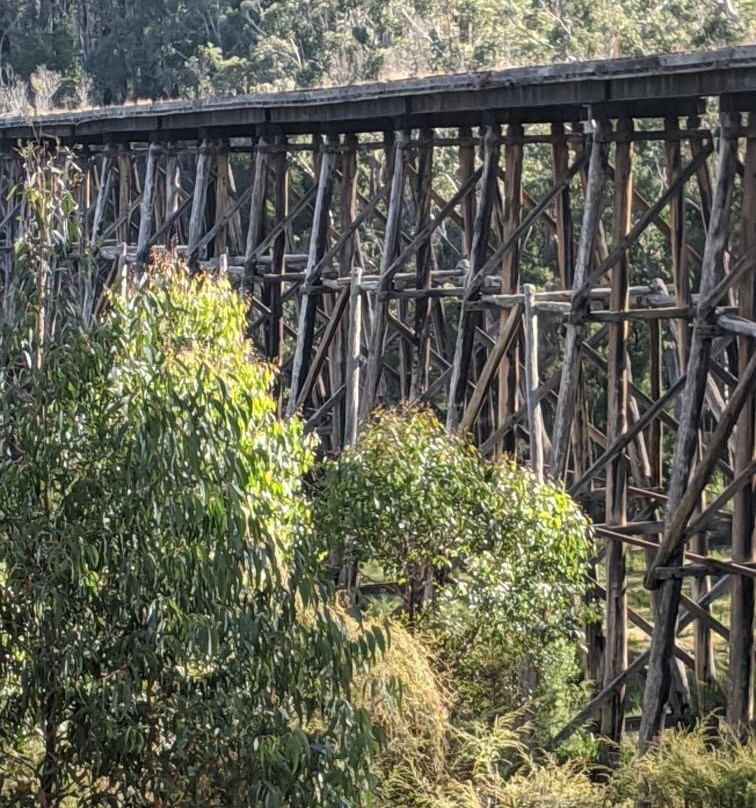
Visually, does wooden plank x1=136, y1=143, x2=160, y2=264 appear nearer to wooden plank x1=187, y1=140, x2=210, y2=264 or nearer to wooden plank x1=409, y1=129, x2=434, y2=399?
wooden plank x1=187, y1=140, x2=210, y2=264

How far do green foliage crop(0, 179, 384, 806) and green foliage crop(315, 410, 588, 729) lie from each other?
3.98 m

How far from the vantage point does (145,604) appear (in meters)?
7.16

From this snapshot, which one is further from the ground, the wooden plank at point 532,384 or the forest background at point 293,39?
the forest background at point 293,39

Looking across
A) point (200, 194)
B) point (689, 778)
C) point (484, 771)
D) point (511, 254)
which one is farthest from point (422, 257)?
point (689, 778)

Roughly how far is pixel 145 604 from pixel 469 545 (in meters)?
4.78

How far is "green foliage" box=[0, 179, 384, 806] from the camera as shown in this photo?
709 centimetres

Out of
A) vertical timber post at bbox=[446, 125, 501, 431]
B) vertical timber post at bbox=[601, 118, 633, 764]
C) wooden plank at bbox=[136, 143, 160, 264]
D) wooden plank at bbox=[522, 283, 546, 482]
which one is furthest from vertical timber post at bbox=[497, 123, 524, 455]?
wooden plank at bbox=[136, 143, 160, 264]

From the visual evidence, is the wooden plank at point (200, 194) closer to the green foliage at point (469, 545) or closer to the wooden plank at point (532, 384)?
the wooden plank at point (532, 384)

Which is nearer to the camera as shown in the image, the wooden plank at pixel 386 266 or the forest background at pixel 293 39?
the wooden plank at pixel 386 266

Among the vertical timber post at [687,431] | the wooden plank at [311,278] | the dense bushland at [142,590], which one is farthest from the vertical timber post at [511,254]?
the dense bushland at [142,590]

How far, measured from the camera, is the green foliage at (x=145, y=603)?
709 cm

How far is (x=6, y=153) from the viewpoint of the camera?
27297mm

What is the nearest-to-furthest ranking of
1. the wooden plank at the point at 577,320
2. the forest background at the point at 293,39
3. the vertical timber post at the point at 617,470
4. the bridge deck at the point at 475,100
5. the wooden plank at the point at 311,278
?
the bridge deck at the point at 475,100 < the wooden plank at the point at 577,320 < the vertical timber post at the point at 617,470 < the wooden plank at the point at 311,278 < the forest background at the point at 293,39

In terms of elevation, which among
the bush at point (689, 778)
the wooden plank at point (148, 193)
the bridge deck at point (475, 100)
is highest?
the bridge deck at point (475, 100)
